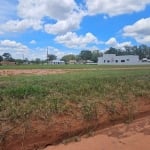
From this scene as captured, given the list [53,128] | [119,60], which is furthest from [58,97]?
[119,60]

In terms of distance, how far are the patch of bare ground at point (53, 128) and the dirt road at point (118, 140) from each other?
0.12 metres

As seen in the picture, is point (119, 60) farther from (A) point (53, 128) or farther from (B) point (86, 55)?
(A) point (53, 128)

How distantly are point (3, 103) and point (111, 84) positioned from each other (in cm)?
520

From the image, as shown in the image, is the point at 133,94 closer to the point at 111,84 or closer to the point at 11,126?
the point at 111,84

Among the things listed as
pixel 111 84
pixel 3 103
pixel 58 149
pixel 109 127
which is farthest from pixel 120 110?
pixel 3 103

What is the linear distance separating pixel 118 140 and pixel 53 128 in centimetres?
174

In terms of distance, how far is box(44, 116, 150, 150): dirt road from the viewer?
→ 270 inches

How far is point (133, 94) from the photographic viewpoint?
34.2 ft

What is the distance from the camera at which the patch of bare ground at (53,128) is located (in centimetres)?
629

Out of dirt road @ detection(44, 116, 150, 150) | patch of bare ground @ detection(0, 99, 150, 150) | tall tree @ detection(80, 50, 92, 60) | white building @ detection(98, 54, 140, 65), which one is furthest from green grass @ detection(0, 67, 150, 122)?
tall tree @ detection(80, 50, 92, 60)

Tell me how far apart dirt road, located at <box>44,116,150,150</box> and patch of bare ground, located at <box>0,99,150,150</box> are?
121 mm

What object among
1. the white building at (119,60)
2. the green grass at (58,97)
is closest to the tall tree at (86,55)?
the white building at (119,60)

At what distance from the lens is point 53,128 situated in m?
7.01

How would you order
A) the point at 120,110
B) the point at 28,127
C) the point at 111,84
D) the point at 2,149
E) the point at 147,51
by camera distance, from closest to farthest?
the point at 2,149 → the point at 28,127 → the point at 120,110 → the point at 111,84 → the point at 147,51
